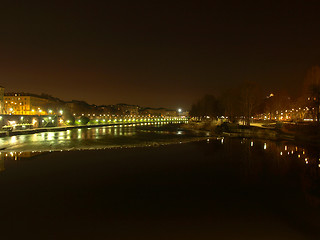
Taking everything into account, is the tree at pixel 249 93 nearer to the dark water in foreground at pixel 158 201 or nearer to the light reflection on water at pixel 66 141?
the light reflection on water at pixel 66 141

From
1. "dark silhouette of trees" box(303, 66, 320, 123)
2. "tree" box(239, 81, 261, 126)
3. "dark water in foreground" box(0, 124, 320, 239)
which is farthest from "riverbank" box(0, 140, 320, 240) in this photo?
"tree" box(239, 81, 261, 126)

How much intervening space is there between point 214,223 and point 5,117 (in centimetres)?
4210

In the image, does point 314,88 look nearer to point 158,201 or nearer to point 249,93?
point 249,93

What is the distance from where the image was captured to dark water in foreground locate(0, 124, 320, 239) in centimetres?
538

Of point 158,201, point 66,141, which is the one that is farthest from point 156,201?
point 66,141

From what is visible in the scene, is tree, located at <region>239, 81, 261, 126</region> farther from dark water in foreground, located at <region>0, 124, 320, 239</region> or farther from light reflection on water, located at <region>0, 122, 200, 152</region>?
dark water in foreground, located at <region>0, 124, 320, 239</region>

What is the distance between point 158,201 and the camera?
7.07 meters

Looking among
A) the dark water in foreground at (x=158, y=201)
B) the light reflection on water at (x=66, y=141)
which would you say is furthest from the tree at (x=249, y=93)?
the dark water in foreground at (x=158, y=201)

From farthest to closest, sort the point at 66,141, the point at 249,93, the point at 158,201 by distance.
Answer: the point at 249,93 → the point at 66,141 → the point at 158,201

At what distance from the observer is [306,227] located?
5.49 m

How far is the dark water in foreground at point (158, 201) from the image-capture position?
538 centimetres

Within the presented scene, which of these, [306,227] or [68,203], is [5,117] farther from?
[306,227]

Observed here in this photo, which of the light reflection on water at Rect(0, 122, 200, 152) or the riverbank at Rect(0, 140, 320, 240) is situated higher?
the light reflection on water at Rect(0, 122, 200, 152)

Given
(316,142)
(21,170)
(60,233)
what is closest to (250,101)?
(316,142)
